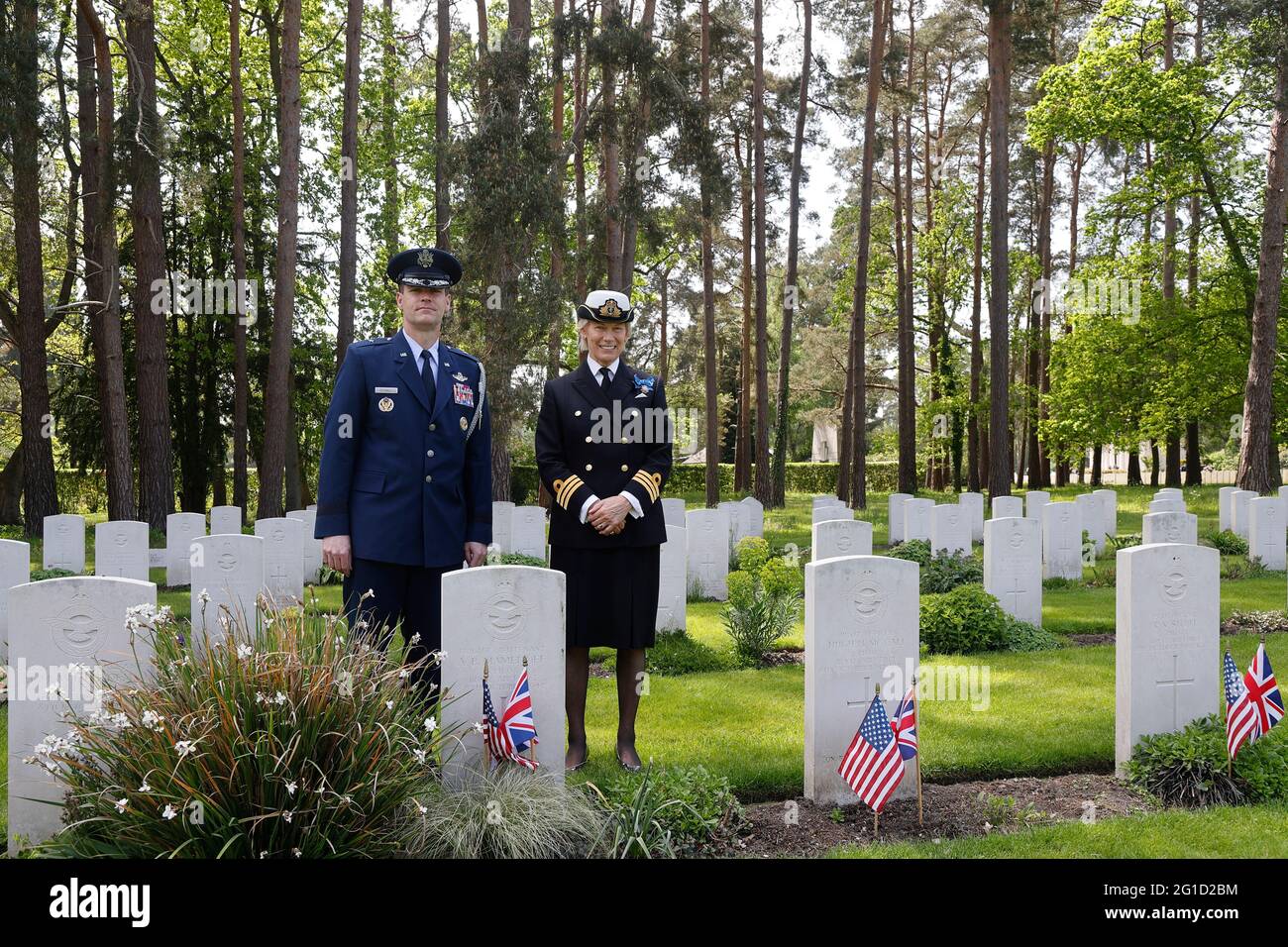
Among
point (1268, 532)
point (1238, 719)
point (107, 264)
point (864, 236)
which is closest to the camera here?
point (1238, 719)

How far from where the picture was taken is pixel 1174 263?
Answer: 24.8 meters

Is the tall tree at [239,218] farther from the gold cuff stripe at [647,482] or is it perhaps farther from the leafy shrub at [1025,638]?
the gold cuff stripe at [647,482]

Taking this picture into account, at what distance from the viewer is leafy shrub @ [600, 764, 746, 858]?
3.85m

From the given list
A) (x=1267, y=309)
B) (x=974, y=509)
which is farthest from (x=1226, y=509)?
(x=1267, y=309)

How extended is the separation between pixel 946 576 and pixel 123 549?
8841mm

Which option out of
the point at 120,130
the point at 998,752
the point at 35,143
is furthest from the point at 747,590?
the point at 35,143

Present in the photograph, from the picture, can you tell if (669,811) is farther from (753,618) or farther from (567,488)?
(753,618)

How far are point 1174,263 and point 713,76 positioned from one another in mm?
12861

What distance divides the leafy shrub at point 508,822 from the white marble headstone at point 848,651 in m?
1.30

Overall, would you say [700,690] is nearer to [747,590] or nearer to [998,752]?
[747,590]

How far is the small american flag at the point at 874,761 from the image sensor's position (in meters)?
4.27

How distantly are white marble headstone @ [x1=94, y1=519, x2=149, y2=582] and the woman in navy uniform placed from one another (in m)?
7.13

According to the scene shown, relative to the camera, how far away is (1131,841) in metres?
4.12

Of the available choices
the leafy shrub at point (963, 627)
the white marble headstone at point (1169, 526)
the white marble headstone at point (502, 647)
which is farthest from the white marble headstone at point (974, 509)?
the white marble headstone at point (502, 647)
